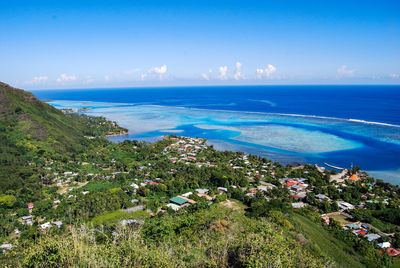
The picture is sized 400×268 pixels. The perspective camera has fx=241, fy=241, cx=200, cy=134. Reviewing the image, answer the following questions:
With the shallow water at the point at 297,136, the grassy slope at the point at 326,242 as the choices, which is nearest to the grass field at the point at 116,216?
the grassy slope at the point at 326,242

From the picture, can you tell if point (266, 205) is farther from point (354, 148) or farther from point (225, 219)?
point (354, 148)

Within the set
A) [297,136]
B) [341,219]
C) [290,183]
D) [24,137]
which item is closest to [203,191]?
[290,183]

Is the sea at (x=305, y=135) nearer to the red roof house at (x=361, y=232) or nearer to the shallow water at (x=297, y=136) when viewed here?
the shallow water at (x=297, y=136)

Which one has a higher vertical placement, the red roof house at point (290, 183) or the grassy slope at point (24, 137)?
the grassy slope at point (24, 137)

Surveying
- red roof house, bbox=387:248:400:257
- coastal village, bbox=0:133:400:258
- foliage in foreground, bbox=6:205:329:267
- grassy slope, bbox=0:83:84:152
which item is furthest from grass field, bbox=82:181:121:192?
red roof house, bbox=387:248:400:257

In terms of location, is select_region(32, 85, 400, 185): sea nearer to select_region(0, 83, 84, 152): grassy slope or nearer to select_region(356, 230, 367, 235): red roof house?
select_region(0, 83, 84, 152): grassy slope
